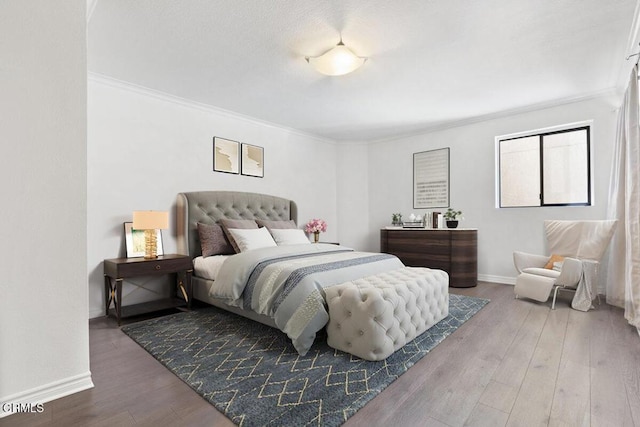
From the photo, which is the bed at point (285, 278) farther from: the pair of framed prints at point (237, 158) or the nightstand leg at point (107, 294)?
the nightstand leg at point (107, 294)

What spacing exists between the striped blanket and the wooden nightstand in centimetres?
58

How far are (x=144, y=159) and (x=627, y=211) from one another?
5113 mm

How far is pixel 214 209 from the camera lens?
4.17 meters

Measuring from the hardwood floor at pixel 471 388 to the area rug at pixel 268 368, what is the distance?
0.07 m

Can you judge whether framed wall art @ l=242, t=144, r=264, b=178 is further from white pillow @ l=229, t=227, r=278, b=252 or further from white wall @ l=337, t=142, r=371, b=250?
white wall @ l=337, t=142, r=371, b=250

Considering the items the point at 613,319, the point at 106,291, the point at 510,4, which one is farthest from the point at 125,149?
the point at 613,319

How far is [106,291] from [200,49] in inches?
104

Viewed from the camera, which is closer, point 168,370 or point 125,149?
point 168,370

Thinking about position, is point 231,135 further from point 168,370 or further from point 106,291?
point 168,370

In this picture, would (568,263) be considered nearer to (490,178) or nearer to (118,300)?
(490,178)

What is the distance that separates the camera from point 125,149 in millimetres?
3525

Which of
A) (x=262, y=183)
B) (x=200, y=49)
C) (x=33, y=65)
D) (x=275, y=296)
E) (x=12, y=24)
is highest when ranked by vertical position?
(x=200, y=49)

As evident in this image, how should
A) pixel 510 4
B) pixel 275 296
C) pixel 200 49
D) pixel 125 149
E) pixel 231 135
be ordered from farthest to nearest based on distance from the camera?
1. pixel 231 135
2. pixel 125 149
3. pixel 200 49
4. pixel 275 296
5. pixel 510 4

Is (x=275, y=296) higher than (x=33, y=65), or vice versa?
(x=33, y=65)
